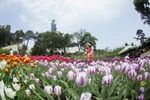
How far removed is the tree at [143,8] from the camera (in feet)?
113

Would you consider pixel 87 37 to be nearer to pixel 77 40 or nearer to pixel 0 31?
pixel 77 40

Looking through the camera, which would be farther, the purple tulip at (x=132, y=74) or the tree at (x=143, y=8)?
the tree at (x=143, y=8)

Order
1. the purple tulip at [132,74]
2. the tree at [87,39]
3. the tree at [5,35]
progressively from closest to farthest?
the purple tulip at [132,74] < the tree at [5,35] < the tree at [87,39]

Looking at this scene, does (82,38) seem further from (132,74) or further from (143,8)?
(132,74)

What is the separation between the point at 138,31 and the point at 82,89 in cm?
3480

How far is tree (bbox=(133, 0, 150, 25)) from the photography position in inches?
1361

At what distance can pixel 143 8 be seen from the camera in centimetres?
3512

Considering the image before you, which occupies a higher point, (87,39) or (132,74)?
(87,39)

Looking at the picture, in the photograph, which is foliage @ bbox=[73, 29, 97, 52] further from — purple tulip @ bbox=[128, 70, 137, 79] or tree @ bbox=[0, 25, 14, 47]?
Answer: purple tulip @ bbox=[128, 70, 137, 79]

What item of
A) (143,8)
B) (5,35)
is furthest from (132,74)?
(5,35)

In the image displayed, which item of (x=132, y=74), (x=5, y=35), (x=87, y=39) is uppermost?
(x=5, y=35)

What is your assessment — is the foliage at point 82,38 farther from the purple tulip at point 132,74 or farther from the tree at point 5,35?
the purple tulip at point 132,74

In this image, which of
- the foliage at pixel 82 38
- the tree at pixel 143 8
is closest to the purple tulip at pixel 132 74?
the tree at pixel 143 8

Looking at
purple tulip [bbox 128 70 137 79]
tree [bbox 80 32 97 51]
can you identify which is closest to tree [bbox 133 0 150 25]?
purple tulip [bbox 128 70 137 79]
